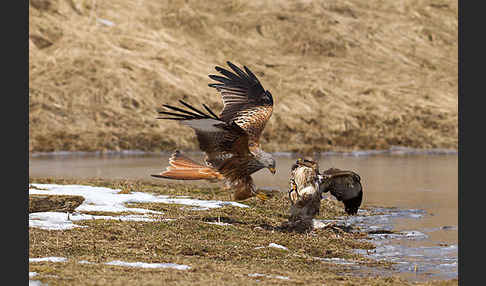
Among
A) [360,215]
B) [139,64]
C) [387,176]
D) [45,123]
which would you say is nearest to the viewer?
[360,215]

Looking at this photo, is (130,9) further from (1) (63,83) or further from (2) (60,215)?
(2) (60,215)

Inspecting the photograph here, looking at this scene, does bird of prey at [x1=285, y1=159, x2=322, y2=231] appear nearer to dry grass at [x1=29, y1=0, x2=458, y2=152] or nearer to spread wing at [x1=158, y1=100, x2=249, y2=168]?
spread wing at [x1=158, y1=100, x2=249, y2=168]

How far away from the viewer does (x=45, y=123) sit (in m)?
51.0

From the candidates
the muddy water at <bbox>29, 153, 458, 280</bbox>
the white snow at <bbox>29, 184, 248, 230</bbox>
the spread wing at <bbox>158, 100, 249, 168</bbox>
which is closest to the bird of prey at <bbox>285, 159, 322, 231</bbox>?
the muddy water at <bbox>29, 153, 458, 280</bbox>

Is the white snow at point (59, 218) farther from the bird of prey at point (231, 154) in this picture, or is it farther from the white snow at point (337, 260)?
the white snow at point (337, 260)

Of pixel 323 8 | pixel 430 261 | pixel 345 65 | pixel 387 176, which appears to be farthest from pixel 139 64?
pixel 430 261

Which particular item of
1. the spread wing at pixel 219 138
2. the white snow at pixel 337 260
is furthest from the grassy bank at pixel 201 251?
the spread wing at pixel 219 138

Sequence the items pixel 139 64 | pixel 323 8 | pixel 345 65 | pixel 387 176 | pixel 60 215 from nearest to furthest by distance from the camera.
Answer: pixel 60 215 < pixel 387 176 < pixel 139 64 < pixel 345 65 < pixel 323 8

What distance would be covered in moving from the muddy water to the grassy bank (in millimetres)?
853

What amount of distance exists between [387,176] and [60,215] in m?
19.4

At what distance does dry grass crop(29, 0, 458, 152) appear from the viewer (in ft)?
175

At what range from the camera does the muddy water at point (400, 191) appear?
1220 centimetres

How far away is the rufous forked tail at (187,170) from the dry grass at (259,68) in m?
36.1

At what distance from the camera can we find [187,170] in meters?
12.6
